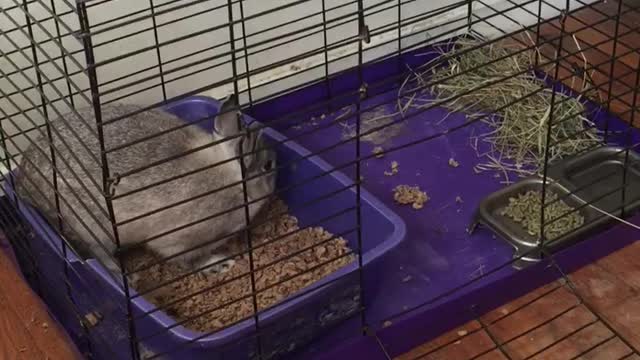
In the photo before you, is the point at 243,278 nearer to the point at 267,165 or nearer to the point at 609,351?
the point at 267,165

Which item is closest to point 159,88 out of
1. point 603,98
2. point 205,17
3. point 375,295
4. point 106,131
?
point 205,17

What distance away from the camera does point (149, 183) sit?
205 cm

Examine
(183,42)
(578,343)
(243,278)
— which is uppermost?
(183,42)

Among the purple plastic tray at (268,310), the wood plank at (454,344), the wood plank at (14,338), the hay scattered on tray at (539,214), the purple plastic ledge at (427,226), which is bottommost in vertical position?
the wood plank at (454,344)

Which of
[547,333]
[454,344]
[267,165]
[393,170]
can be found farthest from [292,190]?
[547,333]

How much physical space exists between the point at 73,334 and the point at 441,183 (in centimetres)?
91

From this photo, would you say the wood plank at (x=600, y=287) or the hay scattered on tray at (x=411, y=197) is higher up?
the hay scattered on tray at (x=411, y=197)

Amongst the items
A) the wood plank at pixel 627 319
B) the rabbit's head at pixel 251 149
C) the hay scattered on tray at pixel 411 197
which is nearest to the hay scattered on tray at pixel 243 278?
the rabbit's head at pixel 251 149

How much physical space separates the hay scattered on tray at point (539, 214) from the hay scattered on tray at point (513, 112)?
18 cm

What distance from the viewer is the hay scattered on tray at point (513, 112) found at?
247 cm

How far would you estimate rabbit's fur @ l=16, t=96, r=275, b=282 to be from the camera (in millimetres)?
2047

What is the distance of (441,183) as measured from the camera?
244 cm

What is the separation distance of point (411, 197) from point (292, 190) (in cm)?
28

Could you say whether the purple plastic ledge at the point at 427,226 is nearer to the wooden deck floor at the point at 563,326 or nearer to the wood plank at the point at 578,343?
the wooden deck floor at the point at 563,326
